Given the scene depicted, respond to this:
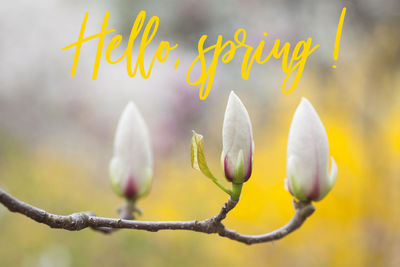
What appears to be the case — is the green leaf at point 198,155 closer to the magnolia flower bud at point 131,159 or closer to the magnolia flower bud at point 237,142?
the magnolia flower bud at point 237,142

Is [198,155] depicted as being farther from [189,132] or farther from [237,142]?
[189,132]

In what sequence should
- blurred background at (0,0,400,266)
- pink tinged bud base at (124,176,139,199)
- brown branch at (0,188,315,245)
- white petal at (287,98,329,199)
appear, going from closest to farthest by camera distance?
1. brown branch at (0,188,315,245)
2. white petal at (287,98,329,199)
3. pink tinged bud base at (124,176,139,199)
4. blurred background at (0,0,400,266)

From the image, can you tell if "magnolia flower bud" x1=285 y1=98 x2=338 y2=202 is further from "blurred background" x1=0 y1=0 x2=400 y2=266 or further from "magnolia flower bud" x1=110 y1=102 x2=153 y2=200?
"blurred background" x1=0 y1=0 x2=400 y2=266

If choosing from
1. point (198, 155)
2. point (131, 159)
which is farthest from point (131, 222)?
point (131, 159)

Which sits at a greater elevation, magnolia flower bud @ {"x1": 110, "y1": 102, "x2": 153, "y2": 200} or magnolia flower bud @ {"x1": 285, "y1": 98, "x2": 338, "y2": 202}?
magnolia flower bud @ {"x1": 285, "y1": 98, "x2": 338, "y2": 202}

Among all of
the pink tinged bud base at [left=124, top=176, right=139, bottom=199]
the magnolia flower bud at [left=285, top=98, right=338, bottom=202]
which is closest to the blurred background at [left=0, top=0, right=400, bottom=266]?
the pink tinged bud base at [left=124, top=176, right=139, bottom=199]

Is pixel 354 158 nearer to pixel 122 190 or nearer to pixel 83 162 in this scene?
pixel 122 190
